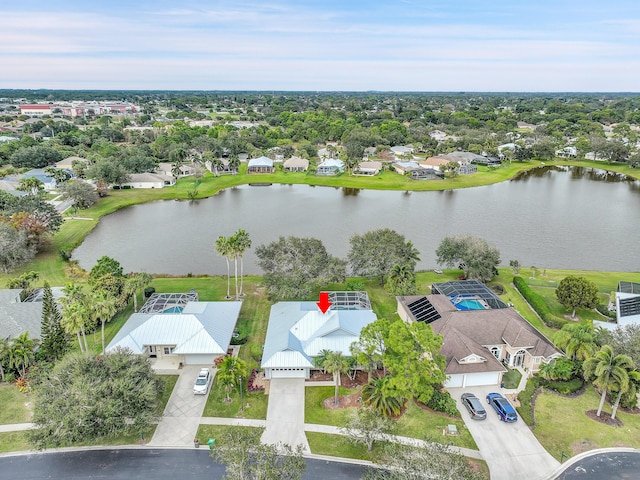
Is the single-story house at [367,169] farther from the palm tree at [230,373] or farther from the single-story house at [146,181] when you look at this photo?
the palm tree at [230,373]

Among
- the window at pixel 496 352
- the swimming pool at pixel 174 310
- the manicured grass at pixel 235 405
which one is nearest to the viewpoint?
the manicured grass at pixel 235 405

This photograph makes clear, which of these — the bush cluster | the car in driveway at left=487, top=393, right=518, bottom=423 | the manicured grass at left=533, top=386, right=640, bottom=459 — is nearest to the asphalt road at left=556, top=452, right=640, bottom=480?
the manicured grass at left=533, top=386, right=640, bottom=459

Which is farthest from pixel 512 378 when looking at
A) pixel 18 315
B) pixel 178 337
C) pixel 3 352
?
pixel 18 315

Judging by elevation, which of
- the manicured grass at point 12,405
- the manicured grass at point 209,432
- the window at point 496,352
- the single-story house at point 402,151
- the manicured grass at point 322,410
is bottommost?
the manicured grass at point 12,405

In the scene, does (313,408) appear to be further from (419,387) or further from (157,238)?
(157,238)

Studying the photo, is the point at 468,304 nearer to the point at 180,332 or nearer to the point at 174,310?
the point at 180,332

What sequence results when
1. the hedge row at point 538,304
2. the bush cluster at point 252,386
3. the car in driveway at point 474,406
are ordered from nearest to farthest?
the car in driveway at point 474,406 → the bush cluster at point 252,386 → the hedge row at point 538,304

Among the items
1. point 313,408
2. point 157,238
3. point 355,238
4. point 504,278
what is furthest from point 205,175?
point 313,408

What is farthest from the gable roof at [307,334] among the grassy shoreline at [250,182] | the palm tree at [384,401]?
the grassy shoreline at [250,182]
